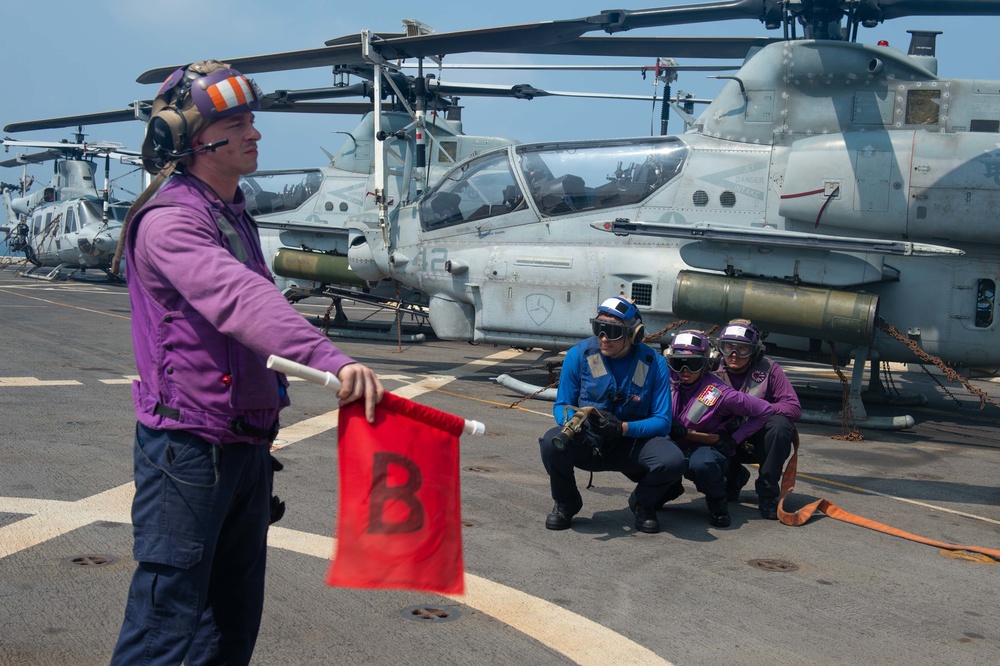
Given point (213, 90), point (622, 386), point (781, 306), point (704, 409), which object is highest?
point (213, 90)

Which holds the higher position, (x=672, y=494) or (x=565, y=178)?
(x=565, y=178)

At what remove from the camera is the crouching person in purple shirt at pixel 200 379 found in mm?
2391

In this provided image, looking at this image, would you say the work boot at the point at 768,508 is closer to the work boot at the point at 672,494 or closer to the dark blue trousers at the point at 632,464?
the work boot at the point at 672,494

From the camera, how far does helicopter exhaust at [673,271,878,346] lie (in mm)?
9008

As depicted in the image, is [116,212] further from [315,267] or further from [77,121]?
[315,267]

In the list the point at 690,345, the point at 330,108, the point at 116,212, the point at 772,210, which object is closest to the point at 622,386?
the point at 690,345

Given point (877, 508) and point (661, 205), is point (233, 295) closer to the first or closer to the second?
point (877, 508)

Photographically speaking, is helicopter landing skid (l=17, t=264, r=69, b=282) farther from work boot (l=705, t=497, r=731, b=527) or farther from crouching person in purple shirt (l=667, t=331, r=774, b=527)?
work boot (l=705, t=497, r=731, b=527)

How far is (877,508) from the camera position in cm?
652

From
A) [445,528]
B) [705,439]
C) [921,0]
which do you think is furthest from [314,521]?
[921,0]

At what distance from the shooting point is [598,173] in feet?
34.9

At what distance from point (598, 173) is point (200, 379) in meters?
8.53

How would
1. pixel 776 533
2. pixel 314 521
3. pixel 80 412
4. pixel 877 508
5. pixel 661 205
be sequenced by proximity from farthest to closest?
1. pixel 661 205
2. pixel 80 412
3. pixel 877 508
4. pixel 776 533
5. pixel 314 521

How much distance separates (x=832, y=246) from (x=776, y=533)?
4.04 m
